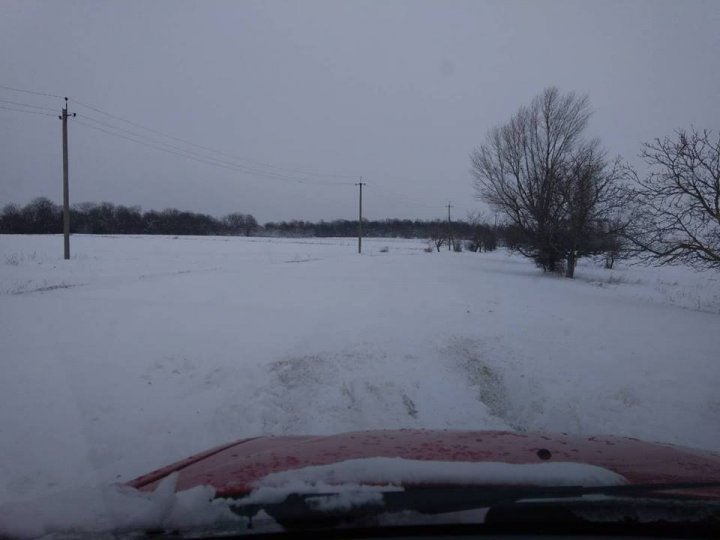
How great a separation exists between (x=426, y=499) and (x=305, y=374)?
4.65 meters

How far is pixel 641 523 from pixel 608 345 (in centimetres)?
728

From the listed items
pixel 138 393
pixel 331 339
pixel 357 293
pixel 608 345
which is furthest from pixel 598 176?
pixel 138 393

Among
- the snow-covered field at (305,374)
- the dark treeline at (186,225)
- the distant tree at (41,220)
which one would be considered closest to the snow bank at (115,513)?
the snow-covered field at (305,374)

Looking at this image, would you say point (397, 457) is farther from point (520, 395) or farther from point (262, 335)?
point (262, 335)

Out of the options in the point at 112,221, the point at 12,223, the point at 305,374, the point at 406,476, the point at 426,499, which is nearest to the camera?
the point at 426,499

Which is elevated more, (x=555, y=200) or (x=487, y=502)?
(x=555, y=200)

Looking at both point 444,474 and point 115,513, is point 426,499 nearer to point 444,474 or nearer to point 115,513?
point 444,474

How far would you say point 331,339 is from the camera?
8.15 m

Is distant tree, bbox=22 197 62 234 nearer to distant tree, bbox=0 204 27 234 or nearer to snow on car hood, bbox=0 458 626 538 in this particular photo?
distant tree, bbox=0 204 27 234

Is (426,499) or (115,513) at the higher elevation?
(426,499)

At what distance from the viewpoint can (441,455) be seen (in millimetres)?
2535

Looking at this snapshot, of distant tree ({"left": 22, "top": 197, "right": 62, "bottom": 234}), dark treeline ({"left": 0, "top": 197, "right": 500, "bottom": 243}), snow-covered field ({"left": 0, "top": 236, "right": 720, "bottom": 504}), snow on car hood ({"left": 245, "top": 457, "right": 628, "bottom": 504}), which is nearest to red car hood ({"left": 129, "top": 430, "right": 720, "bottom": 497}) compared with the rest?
snow on car hood ({"left": 245, "top": 457, "right": 628, "bottom": 504})

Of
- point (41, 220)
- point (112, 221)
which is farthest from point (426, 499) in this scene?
point (112, 221)

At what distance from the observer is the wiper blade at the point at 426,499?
74.1 inches
